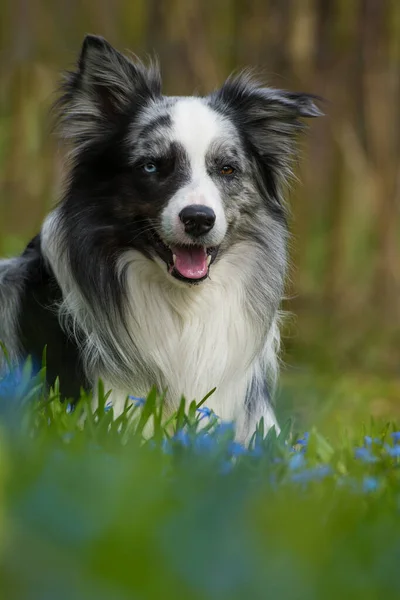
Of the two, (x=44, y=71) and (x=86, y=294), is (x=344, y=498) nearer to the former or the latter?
(x=86, y=294)

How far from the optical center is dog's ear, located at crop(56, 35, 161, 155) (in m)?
4.69

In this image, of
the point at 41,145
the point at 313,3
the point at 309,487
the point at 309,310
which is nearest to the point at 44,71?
the point at 41,145

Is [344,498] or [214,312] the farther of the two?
[214,312]

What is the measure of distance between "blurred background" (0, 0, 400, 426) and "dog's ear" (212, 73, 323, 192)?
4.56 meters

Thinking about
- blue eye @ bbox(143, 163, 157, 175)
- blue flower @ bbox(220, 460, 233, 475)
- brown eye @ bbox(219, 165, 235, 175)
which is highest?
brown eye @ bbox(219, 165, 235, 175)

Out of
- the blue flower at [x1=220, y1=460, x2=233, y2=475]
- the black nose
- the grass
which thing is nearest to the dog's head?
the black nose

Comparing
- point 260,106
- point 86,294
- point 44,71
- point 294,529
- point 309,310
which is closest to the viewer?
point 294,529

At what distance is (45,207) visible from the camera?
1034 cm

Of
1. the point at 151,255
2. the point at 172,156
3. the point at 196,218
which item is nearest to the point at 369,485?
the point at 196,218

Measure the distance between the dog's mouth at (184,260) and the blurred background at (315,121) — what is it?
5.04 meters

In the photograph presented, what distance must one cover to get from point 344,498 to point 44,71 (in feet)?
29.1

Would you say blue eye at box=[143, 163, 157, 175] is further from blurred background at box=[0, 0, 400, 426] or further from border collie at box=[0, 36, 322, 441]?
blurred background at box=[0, 0, 400, 426]

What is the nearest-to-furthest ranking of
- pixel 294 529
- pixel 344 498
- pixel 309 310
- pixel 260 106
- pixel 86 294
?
pixel 294 529
pixel 344 498
pixel 86 294
pixel 260 106
pixel 309 310

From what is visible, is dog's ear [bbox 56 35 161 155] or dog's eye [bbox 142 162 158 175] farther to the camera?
dog's ear [bbox 56 35 161 155]
